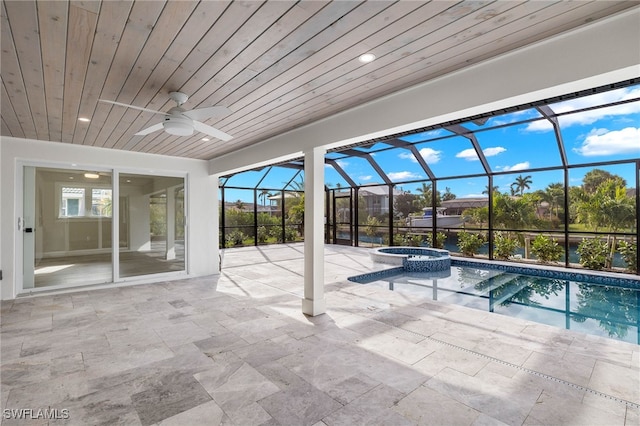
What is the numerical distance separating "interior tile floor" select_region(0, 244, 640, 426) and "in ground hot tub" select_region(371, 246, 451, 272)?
2996 mm

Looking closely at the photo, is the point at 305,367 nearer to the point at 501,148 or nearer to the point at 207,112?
the point at 207,112

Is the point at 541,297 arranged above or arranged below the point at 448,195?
below

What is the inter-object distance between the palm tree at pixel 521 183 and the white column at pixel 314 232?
6.52 meters

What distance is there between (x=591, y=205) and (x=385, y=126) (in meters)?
6.55

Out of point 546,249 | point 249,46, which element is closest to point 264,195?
point 546,249

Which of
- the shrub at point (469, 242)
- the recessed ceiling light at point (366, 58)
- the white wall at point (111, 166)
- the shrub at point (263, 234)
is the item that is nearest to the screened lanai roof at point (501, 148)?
the shrub at point (469, 242)

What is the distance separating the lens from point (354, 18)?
6.15ft

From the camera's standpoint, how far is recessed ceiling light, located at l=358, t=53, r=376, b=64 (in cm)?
231

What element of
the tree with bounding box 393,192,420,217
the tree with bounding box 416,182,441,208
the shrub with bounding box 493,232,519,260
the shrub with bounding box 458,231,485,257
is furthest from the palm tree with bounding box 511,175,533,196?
the tree with bounding box 393,192,420,217

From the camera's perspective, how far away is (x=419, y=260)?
7.43 meters

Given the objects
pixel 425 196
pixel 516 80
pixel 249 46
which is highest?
pixel 249 46

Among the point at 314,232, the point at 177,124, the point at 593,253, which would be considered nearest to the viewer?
the point at 177,124

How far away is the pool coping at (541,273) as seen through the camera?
5.80 metres

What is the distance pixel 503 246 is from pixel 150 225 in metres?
8.60
